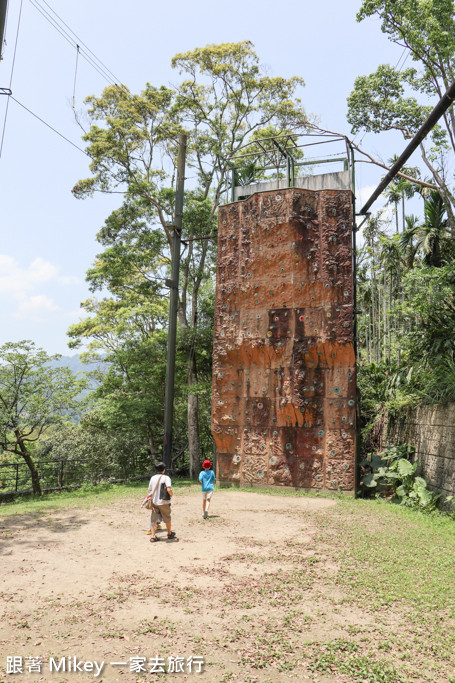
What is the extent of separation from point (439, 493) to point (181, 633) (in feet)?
25.0

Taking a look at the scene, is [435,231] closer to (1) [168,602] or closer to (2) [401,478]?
(2) [401,478]

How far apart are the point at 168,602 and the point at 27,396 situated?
11028mm

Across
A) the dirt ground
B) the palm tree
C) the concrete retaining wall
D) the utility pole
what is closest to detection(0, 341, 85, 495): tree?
the utility pole

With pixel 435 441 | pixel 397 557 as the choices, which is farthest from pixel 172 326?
pixel 397 557

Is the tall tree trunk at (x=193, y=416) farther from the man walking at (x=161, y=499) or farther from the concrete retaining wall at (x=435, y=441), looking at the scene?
the man walking at (x=161, y=499)

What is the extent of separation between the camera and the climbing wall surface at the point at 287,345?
12.5m

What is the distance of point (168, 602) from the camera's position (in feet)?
16.6

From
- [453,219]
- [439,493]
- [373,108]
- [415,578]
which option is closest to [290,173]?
[373,108]

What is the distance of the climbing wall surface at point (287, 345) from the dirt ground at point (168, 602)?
4006mm

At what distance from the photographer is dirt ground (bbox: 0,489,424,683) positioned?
3.88m

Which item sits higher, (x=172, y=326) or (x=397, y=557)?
(x=172, y=326)

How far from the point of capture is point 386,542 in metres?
7.55

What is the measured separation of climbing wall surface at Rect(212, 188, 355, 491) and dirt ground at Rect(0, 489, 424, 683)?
4.01 metres

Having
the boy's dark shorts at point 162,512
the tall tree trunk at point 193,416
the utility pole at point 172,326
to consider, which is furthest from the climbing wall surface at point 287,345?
the boy's dark shorts at point 162,512
